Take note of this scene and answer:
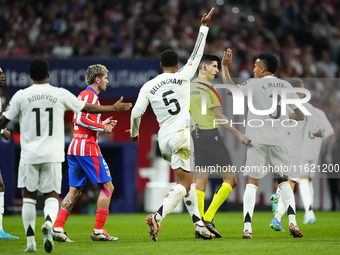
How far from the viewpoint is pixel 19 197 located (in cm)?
1414

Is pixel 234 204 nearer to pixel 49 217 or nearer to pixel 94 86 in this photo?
pixel 94 86

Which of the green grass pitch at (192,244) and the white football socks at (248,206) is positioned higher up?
the white football socks at (248,206)

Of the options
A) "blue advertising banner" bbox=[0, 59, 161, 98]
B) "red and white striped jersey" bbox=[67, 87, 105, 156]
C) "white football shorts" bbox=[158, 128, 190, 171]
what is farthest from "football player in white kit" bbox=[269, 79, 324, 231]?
"blue advertising banner" bbox=[0, 59, 161, 98]

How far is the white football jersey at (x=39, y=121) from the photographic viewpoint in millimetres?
5977

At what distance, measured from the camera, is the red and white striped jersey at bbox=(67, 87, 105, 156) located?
7254 millimetres

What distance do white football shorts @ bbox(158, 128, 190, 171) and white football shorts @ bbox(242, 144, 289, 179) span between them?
0.90 m

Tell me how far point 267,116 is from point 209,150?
0.95 m

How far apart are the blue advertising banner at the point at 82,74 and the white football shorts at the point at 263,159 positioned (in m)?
8.08

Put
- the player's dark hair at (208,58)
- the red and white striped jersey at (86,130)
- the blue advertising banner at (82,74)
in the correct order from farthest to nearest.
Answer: the blue advertising banner at (82,74) → the player's dark hair at (208,58) → the red and white striped jersey at (86,130)

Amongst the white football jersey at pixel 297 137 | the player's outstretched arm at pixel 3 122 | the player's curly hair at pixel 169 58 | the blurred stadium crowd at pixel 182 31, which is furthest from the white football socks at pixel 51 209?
the blurred stadium crowd at pixel 182 31

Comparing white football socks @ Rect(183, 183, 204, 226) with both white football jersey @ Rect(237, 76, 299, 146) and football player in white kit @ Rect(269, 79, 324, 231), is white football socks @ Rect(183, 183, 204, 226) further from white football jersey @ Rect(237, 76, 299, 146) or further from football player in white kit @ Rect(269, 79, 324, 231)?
football player in white kit @ Rect(269, 79, 324, 231)

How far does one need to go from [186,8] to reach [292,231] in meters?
13.3

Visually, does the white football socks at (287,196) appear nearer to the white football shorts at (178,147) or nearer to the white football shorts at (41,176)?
the white football shorts at (178,147)

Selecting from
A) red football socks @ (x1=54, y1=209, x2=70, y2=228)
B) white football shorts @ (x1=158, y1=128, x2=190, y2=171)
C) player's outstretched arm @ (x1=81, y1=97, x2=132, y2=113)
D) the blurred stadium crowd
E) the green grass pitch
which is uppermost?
the blurred stadium crowd
